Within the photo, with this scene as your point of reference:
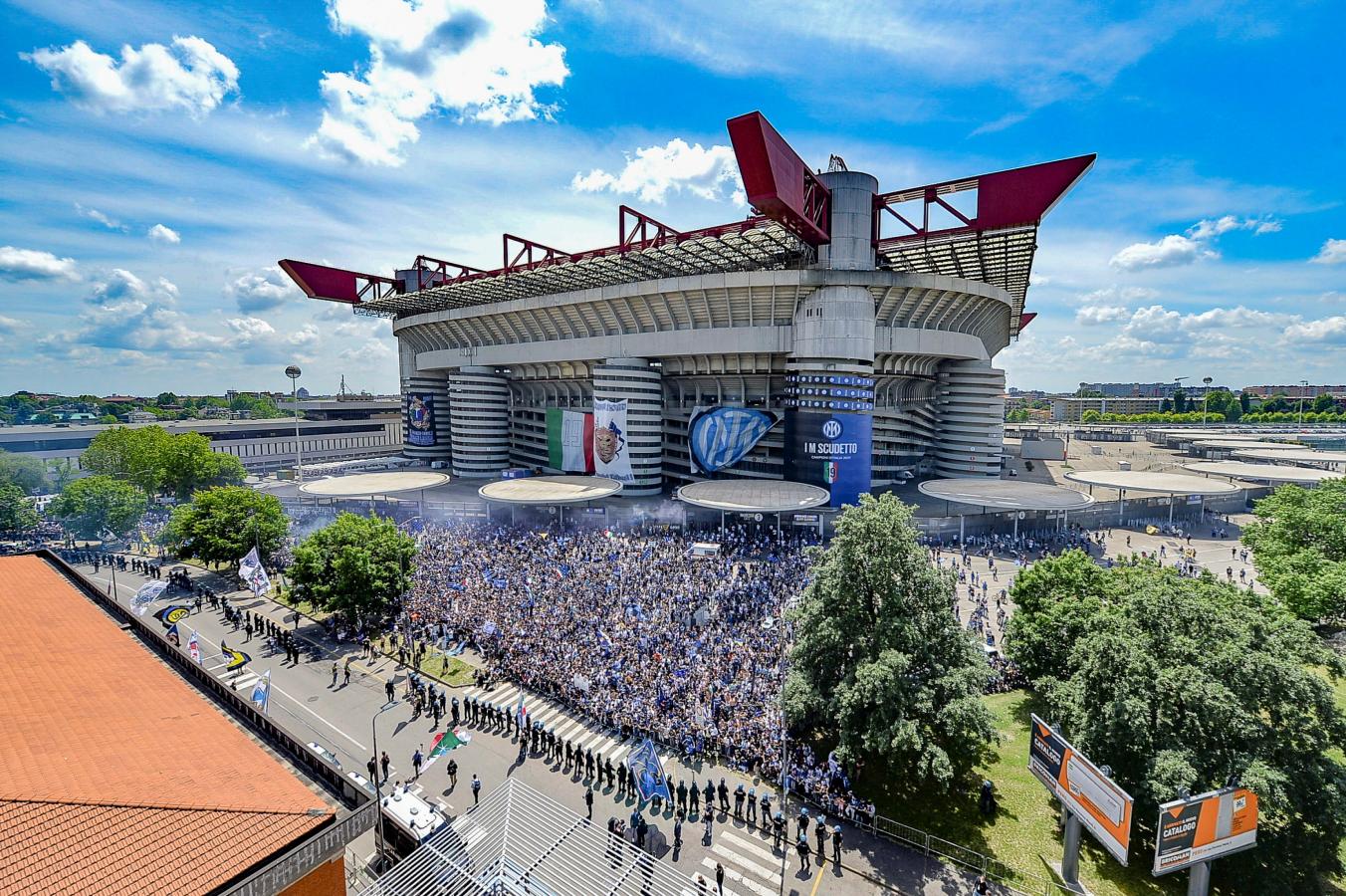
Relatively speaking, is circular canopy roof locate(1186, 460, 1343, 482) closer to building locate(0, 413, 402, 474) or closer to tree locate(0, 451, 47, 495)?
tree locate(0, 451, 47, 495)

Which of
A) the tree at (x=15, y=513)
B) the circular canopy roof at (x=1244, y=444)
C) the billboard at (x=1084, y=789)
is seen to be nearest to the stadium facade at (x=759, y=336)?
the billboard at (x=1084, y=789)

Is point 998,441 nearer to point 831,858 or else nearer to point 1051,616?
point 1051,616

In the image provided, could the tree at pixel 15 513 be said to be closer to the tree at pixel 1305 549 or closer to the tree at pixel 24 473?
the tree at pixel 24 473

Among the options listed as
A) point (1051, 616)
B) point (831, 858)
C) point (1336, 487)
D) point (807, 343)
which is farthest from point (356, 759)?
point (1336, 487)

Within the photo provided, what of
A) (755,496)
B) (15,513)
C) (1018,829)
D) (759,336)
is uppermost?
(759,336)

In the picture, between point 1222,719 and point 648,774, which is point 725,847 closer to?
point 648,774

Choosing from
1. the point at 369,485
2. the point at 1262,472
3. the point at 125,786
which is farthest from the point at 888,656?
the point at 1262,472
